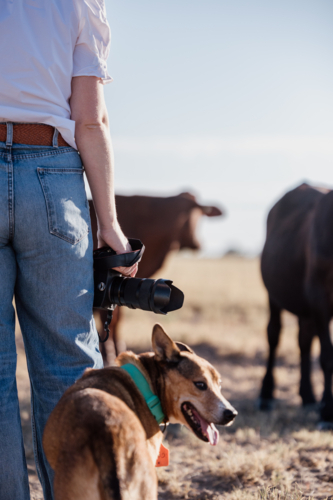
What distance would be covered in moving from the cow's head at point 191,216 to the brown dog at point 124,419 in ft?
14.2

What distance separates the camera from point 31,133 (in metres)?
1.91

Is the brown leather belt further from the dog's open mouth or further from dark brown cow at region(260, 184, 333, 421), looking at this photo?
dark brown cow at region(260, 184, 333, 421)

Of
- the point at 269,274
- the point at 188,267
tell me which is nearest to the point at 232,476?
the point at 269,274

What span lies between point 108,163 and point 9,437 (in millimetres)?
1113

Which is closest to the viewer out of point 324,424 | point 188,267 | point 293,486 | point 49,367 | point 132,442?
point 132,442

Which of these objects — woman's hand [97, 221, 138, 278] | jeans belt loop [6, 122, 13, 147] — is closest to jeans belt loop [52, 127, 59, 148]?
jeans belt loop [6, 122, 13, 147]

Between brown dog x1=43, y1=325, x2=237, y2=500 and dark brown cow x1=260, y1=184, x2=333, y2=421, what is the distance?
2886mm

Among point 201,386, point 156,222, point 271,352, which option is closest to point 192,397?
point 201,386

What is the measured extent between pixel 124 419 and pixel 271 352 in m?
4.68

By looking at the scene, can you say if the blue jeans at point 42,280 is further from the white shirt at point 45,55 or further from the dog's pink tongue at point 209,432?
the dog's pink tongue at point 209,432

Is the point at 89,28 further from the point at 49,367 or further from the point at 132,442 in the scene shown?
the point at 132,442

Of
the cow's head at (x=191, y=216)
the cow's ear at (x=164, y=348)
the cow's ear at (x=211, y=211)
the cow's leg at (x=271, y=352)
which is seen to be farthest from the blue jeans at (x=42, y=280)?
the cow's ear at (x=211, y=211)

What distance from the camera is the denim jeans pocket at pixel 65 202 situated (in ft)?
6.15

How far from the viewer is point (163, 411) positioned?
212 centimetres
